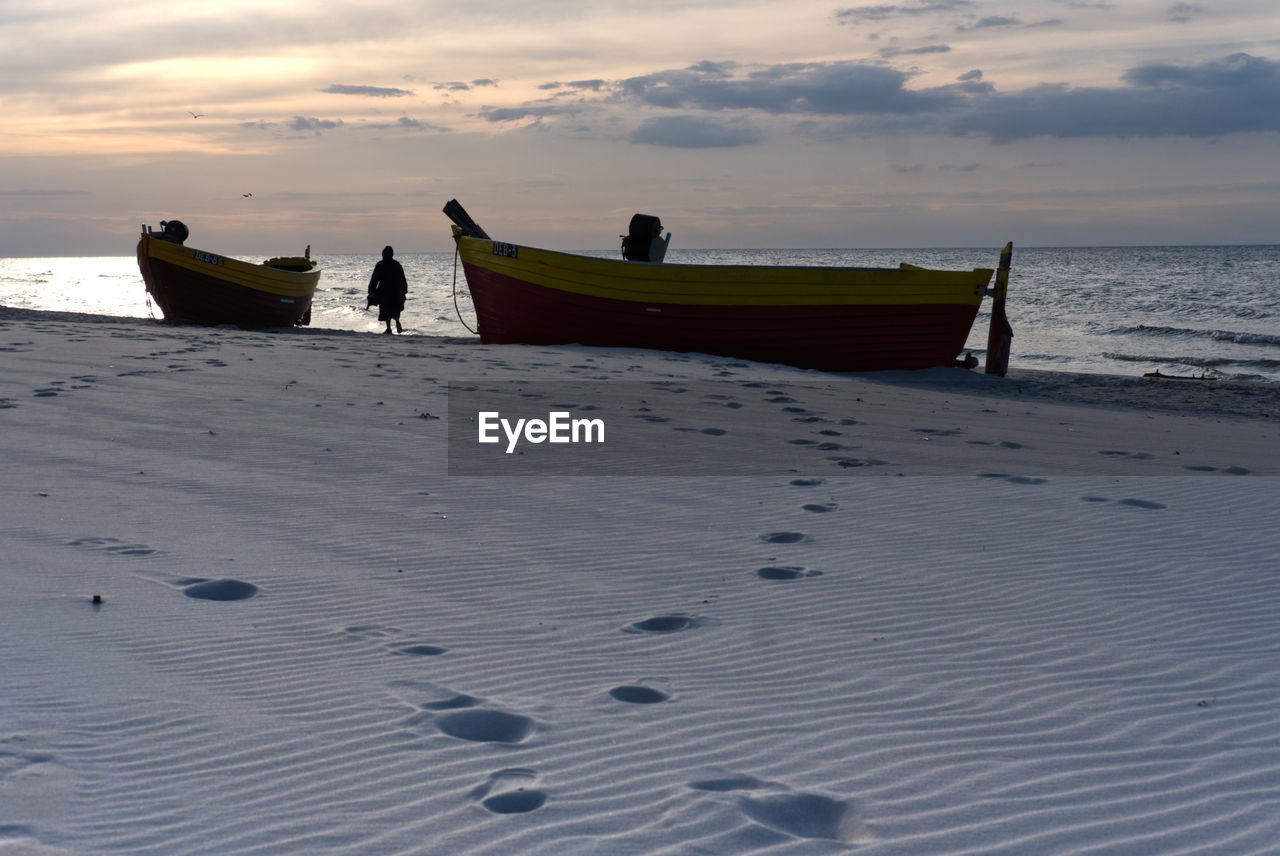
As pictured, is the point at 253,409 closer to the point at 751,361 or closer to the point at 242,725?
the point at 242,725

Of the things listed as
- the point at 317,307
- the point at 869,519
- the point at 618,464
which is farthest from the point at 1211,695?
the point at 317,307

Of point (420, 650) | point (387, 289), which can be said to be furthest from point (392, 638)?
point (387, 289)

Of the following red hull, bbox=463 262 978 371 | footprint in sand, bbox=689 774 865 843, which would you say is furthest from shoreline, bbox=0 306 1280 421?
footprint in sand, bbox=689 774 865 843

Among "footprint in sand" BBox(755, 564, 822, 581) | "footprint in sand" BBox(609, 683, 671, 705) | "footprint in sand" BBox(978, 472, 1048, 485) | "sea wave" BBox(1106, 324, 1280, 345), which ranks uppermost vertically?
"sea wave" BBox(1106, 324, 1280, 345)

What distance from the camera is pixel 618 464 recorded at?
654cm

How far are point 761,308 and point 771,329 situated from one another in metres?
0.33

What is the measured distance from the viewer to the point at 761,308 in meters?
13.6

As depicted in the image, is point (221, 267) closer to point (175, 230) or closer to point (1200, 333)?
point (175, 230)

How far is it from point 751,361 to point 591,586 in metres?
9.83

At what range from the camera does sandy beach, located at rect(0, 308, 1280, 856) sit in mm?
2375

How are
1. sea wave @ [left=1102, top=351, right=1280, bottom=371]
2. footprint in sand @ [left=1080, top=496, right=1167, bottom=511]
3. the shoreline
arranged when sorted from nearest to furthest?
footprint in sand @ [left=1080, top=496, right=1167, bottom=511] → the shoreline → sea wave @ [left=1102, top=351, right=1280, bottom=371]

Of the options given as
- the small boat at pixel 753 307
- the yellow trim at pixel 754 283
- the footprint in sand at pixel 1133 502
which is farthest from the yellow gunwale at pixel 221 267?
the footprint in sand at pixel 1133 502

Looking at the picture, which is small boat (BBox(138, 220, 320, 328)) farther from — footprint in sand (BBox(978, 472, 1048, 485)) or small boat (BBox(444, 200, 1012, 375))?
footprint in sand (BBox(978, 472, 1048, 485))

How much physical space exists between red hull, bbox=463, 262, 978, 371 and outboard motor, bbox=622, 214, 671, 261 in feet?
3.70
